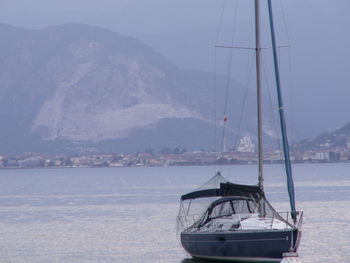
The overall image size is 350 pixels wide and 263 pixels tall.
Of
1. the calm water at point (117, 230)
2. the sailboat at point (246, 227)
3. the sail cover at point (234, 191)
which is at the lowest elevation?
the calm water at point (117, 230)

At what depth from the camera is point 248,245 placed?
41.6 meters

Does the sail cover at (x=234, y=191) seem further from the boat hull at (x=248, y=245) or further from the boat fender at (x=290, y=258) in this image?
the boat fender at (x=290, y=258)

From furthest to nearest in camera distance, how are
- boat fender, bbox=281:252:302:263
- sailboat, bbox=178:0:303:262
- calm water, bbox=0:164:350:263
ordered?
calm water, bbox=0:164:350:263
sailboat, bbox=178:0:303:262
boat fender, bbox=281:252:302:263

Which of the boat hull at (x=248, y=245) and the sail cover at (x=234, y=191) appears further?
the sail cover at (x=234, y=191)

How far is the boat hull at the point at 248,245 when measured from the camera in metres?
40.8

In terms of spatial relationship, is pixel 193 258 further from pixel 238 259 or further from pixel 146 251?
pixel 146 251

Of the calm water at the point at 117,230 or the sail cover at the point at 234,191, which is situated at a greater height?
the sail cover at the point at 234,191

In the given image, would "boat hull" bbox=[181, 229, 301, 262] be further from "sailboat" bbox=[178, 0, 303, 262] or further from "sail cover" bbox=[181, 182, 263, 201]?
"sail cover" bbox=[181, 182, 263, 201]

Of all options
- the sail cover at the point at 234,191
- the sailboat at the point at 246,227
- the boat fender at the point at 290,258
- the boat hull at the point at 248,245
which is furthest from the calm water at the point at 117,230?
the boat fender at the point at 290,258

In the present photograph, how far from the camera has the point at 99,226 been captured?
236 ft

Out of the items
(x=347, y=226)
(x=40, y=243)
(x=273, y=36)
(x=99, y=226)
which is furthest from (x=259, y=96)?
(x=99, y=226)

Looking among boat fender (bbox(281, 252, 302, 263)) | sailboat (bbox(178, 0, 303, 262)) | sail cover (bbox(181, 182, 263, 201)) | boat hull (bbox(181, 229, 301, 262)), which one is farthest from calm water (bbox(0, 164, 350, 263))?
boat fender (bbox(281, 252, 302, 263))

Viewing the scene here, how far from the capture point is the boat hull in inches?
1607

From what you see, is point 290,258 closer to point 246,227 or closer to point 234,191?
point 246,227
